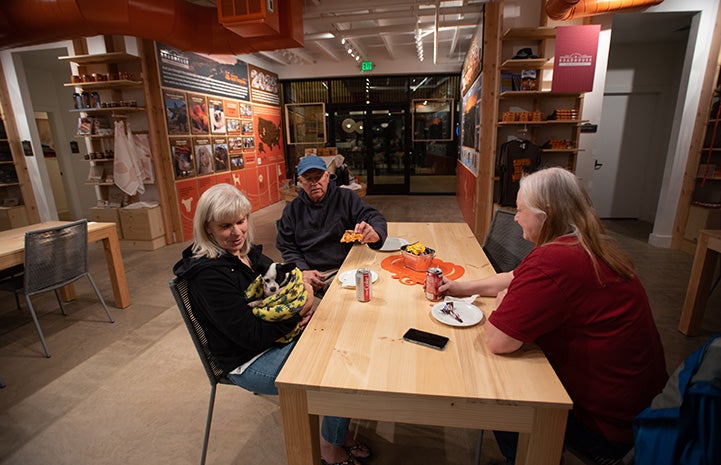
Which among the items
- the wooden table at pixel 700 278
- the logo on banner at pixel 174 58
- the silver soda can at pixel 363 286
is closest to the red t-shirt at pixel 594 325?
the silver soda can at pixel 363 286

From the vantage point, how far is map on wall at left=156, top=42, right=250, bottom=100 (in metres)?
5.10

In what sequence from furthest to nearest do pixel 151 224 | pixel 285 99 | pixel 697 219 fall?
pixel 285 99 < pixel 151 224 < pixel 697 219

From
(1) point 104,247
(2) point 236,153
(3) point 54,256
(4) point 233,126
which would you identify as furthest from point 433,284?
(4) point 233,126

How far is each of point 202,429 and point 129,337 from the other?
1.36m

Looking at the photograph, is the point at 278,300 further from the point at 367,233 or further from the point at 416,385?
the point at 367,233

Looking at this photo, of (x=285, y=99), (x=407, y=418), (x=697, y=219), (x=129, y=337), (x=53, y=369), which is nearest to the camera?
(x=407, y=418)

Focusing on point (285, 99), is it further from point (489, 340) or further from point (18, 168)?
point (489, 340)

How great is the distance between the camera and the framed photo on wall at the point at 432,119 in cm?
867

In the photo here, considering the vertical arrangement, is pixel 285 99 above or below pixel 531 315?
above

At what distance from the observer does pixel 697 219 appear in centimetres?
444

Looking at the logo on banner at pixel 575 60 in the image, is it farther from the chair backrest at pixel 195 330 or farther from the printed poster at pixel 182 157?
the printed poster at pixel 182 157

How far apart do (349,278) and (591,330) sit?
1.02 metres

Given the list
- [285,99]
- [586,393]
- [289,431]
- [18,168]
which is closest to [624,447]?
[586,393]

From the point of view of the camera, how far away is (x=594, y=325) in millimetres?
1100
